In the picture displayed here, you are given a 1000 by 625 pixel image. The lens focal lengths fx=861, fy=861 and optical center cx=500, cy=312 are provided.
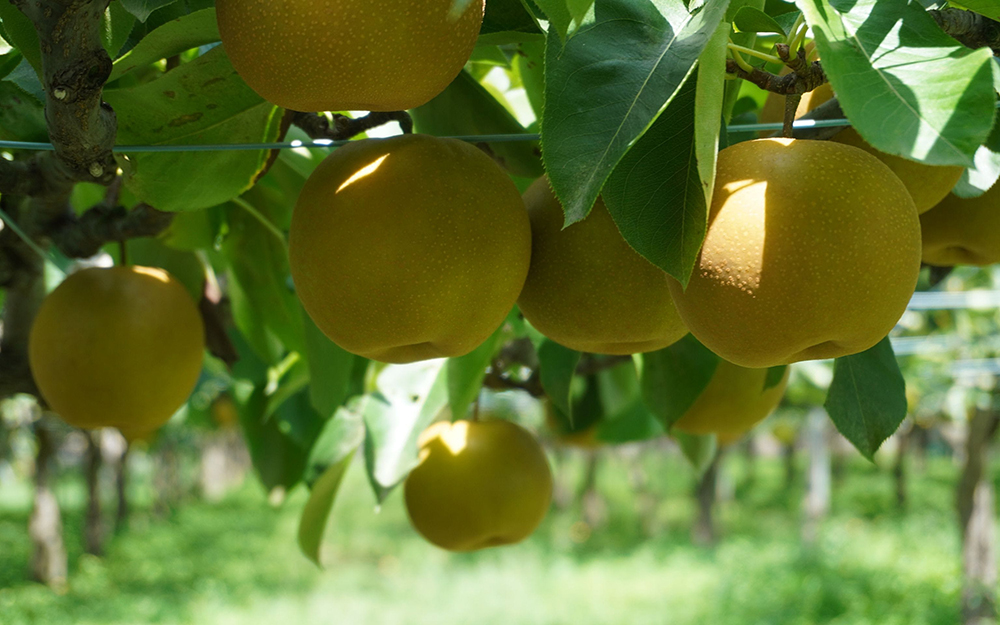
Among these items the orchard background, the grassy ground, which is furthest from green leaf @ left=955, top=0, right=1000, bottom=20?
the grassy ground

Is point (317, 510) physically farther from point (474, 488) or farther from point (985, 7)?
point (985, 7)

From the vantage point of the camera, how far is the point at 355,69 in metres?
0.54

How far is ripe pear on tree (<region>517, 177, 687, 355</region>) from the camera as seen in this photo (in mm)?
697

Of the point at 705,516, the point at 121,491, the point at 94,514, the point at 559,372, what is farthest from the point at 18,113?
the point at 121,491

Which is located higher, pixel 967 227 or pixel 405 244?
pixel 405 244

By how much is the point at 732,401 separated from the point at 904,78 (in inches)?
30.7

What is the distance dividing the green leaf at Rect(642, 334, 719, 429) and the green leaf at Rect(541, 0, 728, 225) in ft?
1.91

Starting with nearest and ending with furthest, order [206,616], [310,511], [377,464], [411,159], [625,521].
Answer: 1. [411,159]
2. [377,464]
3. [310,511]
4. [206,616]
5. [625,521]

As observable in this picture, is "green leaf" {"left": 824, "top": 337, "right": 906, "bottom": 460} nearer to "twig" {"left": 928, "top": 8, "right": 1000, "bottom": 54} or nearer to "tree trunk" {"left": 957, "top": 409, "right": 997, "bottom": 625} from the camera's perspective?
"twig" {"left": 928, "top": 8, "right": 1000, "bottom": 54}

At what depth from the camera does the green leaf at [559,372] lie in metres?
1.08

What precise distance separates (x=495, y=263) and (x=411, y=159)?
0.33 feet

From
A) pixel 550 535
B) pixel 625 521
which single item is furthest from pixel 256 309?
pixel 625 521

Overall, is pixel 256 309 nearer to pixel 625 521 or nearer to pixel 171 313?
pixel 171 313

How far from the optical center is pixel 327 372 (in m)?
1.09
